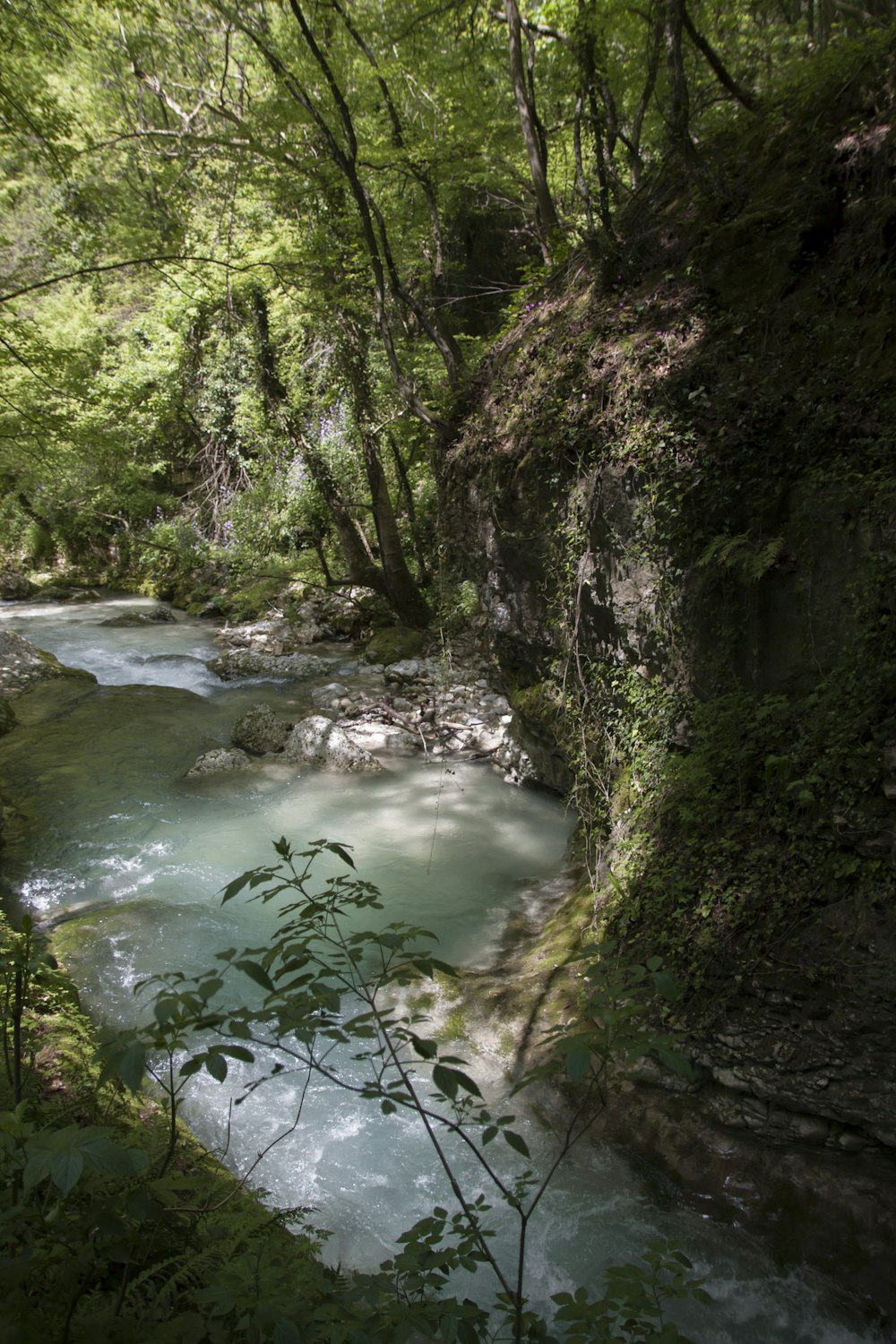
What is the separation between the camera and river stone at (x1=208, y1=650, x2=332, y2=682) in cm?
1202

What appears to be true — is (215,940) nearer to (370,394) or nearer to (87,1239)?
(87,1239)

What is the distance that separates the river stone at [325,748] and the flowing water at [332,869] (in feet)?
0.71

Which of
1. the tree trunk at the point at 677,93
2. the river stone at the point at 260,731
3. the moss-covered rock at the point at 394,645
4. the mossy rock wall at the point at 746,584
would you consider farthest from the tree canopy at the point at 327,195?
the river stone at the point at 260,731

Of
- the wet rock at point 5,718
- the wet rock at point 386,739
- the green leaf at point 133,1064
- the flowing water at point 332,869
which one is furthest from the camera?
the wet rock at point 5,718

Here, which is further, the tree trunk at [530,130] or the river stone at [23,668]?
the river stone at [23,668]

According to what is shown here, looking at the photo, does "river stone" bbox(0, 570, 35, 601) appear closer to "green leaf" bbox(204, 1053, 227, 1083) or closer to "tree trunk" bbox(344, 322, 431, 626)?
"tree trunk" bbox(344, 322, 431, 626)

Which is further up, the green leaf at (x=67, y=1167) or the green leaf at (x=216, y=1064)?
the green leaf at (x=216, y=1064)

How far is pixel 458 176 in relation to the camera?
30.2ft

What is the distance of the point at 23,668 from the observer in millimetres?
11398

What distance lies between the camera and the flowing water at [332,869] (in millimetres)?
3074

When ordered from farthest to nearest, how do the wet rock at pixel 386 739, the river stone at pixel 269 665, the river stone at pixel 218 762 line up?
1. the river stone at pixel 269 665
2. the wet rock at pixel 386 739
3. the river stone at pixel 218 762

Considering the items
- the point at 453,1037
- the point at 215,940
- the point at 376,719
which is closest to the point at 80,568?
the point at 376,719

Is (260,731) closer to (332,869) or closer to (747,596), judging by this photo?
(332,869)

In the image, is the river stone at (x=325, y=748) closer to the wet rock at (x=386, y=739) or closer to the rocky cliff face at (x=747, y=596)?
the wet rock at (x=386, y=739)
